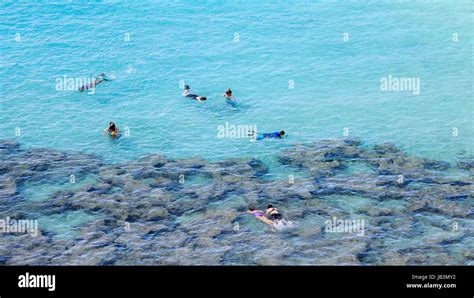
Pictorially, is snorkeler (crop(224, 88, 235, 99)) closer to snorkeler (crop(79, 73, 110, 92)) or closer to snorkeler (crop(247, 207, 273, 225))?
snorkeler (crop(79, 73, 110, 92))

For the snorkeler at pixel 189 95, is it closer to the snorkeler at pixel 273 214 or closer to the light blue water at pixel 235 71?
the light blue water at pixel 235 71

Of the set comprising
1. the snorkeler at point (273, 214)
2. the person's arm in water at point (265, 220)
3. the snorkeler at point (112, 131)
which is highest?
the snorkeler at point (112, 131)

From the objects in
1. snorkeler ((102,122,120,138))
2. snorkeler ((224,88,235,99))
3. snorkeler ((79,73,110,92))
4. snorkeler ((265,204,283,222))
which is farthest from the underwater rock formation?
snorkeler ((79,73,110,92))

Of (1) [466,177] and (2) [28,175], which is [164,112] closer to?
(2) [28,175]

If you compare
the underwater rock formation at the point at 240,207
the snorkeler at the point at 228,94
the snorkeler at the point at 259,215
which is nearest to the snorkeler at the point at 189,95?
the snorkeler at the point at 228,94

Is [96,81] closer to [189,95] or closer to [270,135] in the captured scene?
[189,95]

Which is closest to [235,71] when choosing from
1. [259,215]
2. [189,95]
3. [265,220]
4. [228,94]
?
[228,94]
